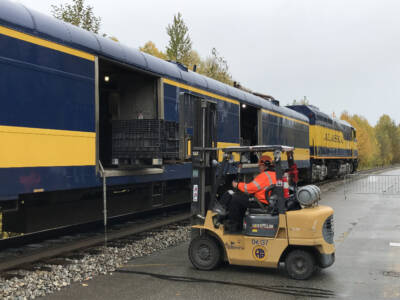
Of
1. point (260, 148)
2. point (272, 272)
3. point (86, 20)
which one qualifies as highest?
point (86, 20)

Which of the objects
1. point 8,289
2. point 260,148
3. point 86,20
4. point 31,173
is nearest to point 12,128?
point 31,173

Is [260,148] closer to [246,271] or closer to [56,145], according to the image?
[246,271]

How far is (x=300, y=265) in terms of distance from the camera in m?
5.78

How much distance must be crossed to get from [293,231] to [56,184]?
371 centimetres

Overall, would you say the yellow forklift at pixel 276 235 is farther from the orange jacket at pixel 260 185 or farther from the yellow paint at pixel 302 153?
the yellow paint at pixel 302 153

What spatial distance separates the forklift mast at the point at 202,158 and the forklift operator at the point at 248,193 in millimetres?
481

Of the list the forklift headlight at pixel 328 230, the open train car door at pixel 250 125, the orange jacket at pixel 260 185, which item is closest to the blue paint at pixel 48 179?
the orange jacket at pixel 260 185

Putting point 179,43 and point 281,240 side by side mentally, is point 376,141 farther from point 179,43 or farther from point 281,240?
point 281,240

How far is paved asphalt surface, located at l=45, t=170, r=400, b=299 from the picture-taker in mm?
5184

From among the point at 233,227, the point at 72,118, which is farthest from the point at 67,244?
the point at 233,227

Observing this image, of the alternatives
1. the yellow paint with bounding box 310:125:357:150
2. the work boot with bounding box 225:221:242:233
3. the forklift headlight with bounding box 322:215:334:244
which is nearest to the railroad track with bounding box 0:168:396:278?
the work boot with bounding box 225:221:242:233

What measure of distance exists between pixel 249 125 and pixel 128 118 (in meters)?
8.74

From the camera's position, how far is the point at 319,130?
26047 millimetres

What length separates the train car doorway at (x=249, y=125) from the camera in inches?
667
